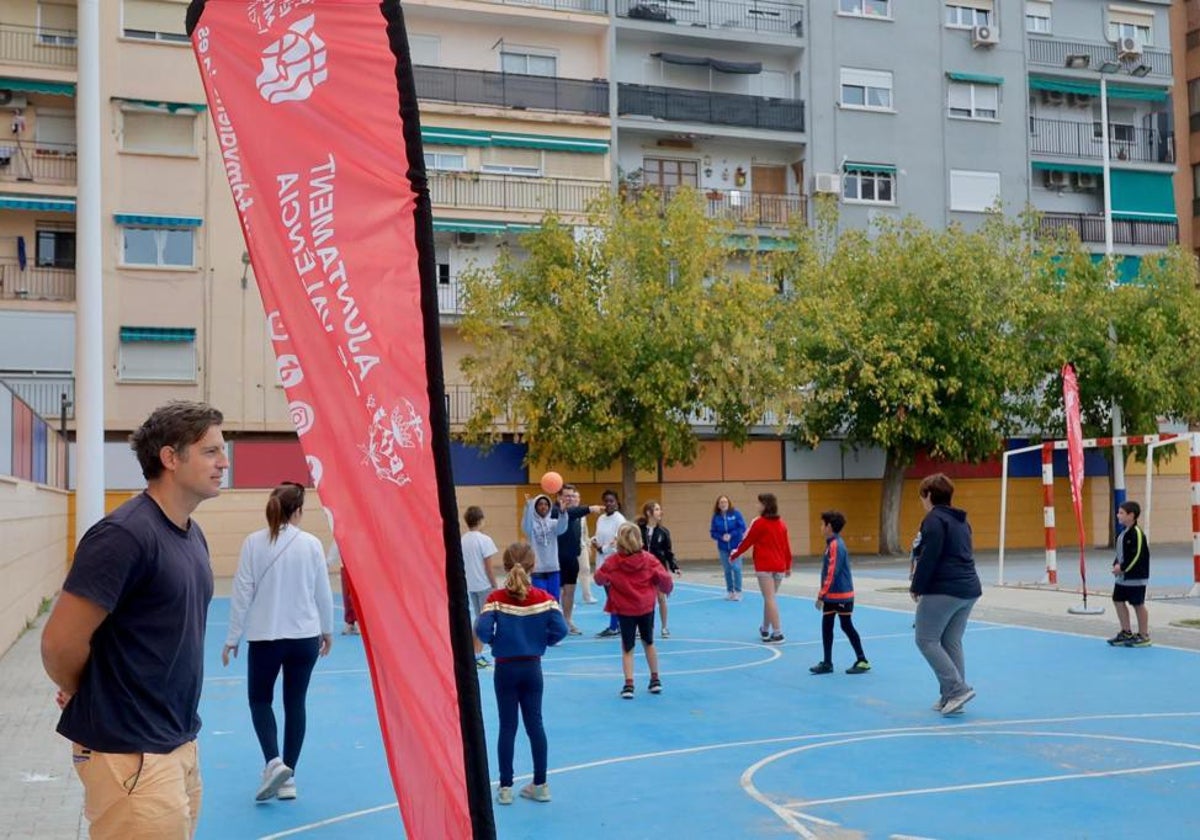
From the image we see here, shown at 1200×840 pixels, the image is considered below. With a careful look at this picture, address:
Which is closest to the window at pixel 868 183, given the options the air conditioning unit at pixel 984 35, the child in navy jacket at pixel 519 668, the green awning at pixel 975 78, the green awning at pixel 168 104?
the green awning at pixel 975 78

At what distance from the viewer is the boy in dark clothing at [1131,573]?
1516 cm

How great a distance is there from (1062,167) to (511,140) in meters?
20.7

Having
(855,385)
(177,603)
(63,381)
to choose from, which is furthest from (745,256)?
(177,603)

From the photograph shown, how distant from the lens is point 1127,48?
157ft

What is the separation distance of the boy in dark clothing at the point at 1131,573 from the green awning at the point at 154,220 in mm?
27417

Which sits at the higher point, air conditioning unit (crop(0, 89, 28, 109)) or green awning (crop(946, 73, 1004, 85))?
green awning (crop(946, 73, 1004, 85))

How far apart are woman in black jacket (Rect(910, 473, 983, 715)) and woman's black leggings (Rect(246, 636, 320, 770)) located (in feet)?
18.1

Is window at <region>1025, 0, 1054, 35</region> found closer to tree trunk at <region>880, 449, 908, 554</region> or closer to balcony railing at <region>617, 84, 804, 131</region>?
balcony railing at <region>617, 84, 804, 131</region>

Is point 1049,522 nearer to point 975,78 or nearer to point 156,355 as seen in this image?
point 156,355

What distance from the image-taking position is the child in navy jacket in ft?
28.7

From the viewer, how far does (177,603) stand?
425 centimetres

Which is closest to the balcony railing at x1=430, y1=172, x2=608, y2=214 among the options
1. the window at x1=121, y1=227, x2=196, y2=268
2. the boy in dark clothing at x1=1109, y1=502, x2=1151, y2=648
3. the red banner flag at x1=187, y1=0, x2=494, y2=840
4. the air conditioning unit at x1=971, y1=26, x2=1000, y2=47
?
the window at x1=121, y1=227, x2=196, y2=268

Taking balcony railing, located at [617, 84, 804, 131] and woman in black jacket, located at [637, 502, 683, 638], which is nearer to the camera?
woman in black jacket, located at [637, 502, 683, 638]

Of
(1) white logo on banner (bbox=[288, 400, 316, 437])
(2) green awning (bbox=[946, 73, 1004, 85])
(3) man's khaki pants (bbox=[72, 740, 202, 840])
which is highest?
(2) green awning (bbox=[946, 73, 1004, 85])
